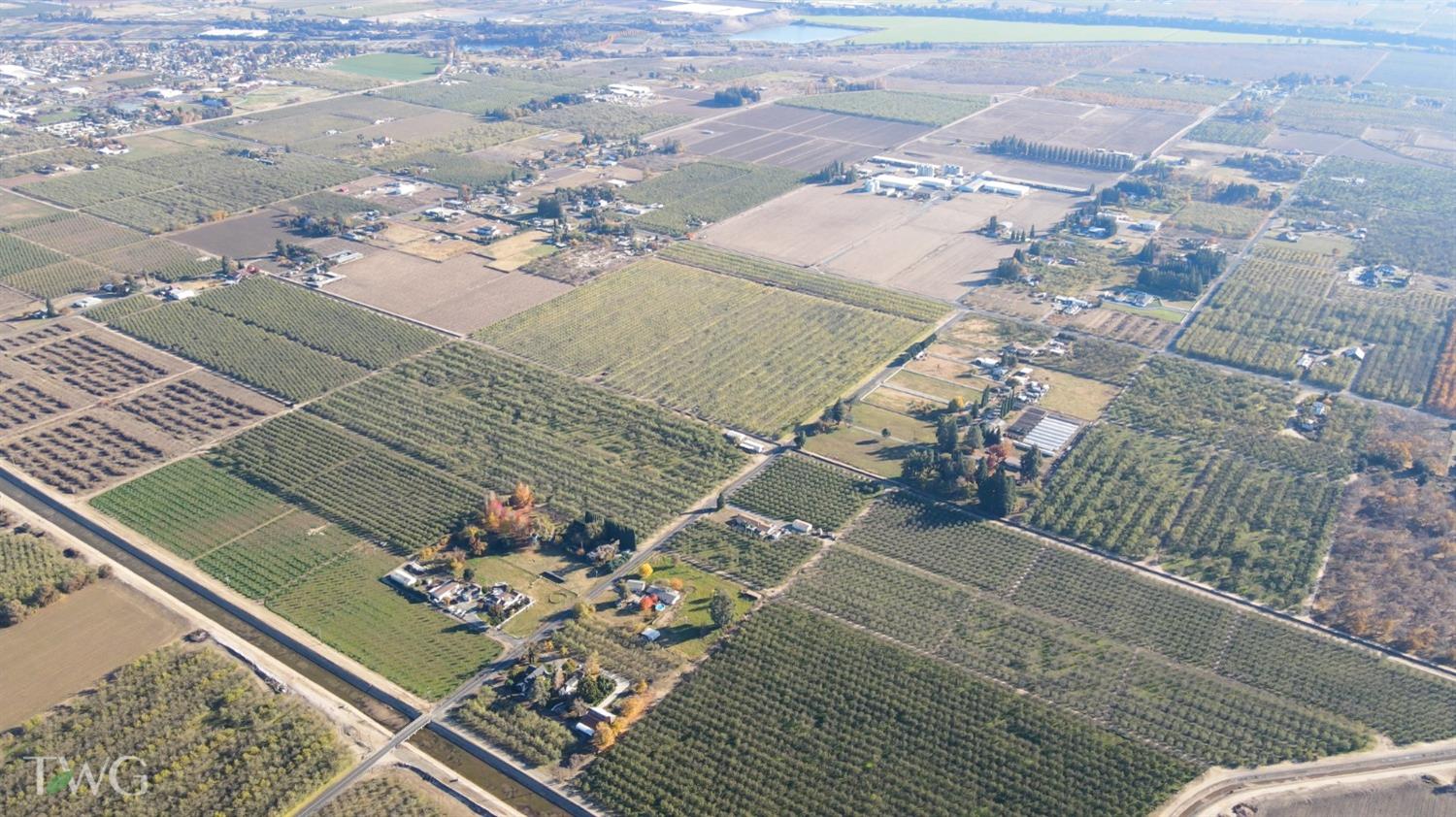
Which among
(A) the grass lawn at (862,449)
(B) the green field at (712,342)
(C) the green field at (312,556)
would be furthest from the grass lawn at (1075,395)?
(C) the green field at (312,556)

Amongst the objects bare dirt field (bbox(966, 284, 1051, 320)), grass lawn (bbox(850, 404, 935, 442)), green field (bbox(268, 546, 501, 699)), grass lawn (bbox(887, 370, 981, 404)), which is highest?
bare dirt field (bbox(966, 284, 1051, 320))

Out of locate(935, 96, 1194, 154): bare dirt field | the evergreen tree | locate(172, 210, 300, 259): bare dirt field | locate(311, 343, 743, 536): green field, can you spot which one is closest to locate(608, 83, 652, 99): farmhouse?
locate(935, 96, 1194, 154): bare dirt field

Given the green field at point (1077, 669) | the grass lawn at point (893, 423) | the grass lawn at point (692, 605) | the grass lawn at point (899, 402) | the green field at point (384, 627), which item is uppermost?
the grass lawn at point (899, 402)

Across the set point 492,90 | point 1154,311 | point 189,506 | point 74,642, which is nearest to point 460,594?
point 74,642

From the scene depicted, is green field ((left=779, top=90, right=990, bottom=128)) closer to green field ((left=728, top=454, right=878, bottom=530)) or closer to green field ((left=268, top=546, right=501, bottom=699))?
green field ((left=728, top=454, right=878, bottom=530))

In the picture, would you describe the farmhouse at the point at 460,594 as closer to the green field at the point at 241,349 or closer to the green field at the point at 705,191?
the green field at the point at 241,349

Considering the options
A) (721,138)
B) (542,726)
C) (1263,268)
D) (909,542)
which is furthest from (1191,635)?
(721,138)
